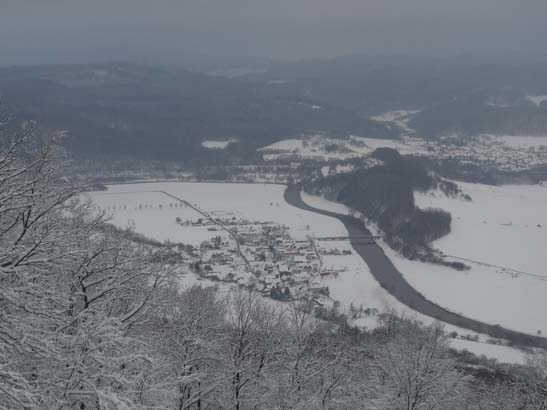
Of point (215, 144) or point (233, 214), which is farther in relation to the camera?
point (215, 144)

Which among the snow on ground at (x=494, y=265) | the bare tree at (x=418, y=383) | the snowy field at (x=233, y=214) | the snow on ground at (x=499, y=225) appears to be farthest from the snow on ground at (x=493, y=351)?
the bare tree at (x=418, y=383)

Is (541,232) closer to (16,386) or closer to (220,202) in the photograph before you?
(220,202)

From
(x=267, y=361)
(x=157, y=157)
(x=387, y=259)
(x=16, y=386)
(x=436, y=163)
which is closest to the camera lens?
(x=16, y=386)

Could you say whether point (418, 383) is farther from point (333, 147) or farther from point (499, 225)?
point (333, 147)

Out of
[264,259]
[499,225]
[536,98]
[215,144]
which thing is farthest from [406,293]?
Answer: [536,98]

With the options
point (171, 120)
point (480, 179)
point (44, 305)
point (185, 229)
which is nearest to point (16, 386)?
point (44, 305)

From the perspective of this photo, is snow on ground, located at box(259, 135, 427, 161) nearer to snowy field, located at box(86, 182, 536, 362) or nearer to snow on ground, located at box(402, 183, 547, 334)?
snowy field, located at box(86, 182, 536, 362)
